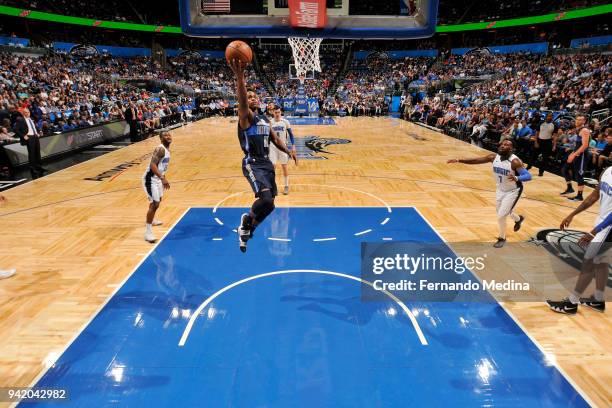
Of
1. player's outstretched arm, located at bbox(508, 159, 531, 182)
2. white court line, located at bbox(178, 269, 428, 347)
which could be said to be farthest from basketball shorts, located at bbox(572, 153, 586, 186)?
white court line, located at bbox(178, 269, 428, 347)

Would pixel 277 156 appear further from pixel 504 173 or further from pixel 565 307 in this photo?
pixel 565 307

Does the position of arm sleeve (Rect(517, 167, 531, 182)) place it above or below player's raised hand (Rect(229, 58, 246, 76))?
below

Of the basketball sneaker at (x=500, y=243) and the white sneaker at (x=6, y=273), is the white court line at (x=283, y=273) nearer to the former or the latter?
the basketball sneaker at (x=500, y=243)

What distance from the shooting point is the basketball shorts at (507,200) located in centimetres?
582

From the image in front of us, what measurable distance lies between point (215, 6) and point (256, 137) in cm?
421

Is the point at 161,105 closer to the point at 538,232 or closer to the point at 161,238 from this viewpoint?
the point at 161,238

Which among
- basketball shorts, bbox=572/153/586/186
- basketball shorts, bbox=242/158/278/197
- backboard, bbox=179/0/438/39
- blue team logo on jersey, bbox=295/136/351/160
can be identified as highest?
backboard, bbox=179/0/438/39

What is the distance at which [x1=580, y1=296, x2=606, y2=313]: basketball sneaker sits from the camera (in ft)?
14.9

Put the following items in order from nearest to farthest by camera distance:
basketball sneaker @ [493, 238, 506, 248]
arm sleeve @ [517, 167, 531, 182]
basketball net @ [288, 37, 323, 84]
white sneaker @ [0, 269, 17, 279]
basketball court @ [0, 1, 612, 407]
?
basketball court @ [0, 1, 612, 407] → white sneaker @ [0, 269, 17, 279] → arm sleeve @ [517, 167, 531, 182] → basketball sneaker @ [493, 238, 506, 248] → basketball net @ [288, 37, 323, 84]

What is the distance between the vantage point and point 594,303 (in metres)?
4.60

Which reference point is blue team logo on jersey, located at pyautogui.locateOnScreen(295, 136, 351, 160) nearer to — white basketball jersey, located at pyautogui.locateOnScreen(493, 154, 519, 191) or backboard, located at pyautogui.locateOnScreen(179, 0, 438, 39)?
backboard, located at pyautogui.locateOnScreen(179, 0, 438, 39)

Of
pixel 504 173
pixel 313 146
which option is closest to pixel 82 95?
pixel 313 146

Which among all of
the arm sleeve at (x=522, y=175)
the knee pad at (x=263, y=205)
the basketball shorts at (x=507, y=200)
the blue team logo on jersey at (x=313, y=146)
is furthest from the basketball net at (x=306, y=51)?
the knee pad at (x=263, y=205)

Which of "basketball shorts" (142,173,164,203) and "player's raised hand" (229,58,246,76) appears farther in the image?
"basketball shorts" (142,173,164,203)
